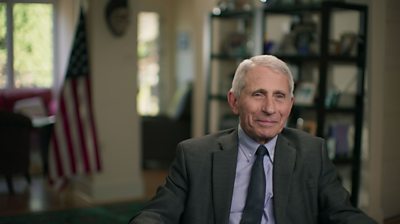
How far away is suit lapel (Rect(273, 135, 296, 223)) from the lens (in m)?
1.89

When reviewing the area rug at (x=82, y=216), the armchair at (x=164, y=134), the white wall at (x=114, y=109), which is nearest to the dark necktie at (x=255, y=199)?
the area rug at (x=82, y=216)

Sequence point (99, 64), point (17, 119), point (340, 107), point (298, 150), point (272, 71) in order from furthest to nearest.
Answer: point (17, 119) → point (99, 64) → point (340, 107) → point (298, 150) → point (272, 71)

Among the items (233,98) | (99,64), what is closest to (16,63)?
(99,64)

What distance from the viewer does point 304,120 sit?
184 inches

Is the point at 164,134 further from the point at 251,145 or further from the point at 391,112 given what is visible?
the point at 251,145

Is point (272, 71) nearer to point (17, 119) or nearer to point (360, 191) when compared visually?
point (360, 191)

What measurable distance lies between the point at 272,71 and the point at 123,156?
3.74 m

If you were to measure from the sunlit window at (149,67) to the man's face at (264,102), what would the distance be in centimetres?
686

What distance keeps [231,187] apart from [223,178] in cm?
4

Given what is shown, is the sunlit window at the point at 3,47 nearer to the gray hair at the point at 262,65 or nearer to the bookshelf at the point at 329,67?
the bookshelf at the point at 329,67

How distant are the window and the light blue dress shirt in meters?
3.09

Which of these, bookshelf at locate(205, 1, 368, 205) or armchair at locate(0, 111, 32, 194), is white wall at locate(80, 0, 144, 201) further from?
bookshelf at locate(205, 1, 368, 205)

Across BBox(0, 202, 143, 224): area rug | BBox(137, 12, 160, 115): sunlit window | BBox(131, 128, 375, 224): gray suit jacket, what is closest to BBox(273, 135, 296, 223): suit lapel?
BBox(131, 128, 375, 224): gray suit jacket

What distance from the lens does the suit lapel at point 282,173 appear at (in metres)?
1.89
